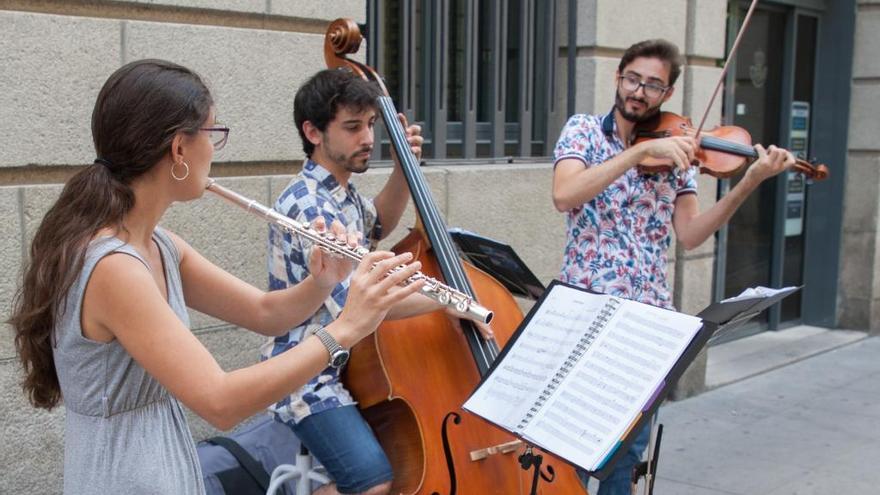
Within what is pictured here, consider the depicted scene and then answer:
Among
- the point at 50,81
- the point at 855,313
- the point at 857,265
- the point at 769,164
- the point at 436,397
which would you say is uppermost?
the point at 50,81

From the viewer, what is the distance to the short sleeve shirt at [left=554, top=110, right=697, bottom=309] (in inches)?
130

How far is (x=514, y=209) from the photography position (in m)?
5.27

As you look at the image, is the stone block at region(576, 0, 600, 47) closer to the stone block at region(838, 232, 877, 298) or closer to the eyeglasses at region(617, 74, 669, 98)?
the eyeglasses at region(617, 74, 669, 98)

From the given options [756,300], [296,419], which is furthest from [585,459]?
[296,419]

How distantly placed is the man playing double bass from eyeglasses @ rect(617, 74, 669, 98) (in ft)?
2.44

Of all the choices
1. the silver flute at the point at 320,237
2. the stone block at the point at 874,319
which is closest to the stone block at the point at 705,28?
the stone block at the point at 874,319

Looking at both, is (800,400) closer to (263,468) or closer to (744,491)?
(744,491)

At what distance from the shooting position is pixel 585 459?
6.70ft

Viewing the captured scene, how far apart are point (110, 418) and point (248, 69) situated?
7.56 ft

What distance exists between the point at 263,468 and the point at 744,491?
2386 millimetres

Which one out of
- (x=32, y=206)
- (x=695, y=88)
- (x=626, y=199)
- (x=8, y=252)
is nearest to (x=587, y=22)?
(x=695, y=88)

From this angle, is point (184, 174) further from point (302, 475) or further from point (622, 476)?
point (622, 476)

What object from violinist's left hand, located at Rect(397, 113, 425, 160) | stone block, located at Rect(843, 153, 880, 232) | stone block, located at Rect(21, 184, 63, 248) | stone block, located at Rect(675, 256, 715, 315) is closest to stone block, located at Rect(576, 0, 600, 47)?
stone block, located at Rect(675, 256, 715, 315)

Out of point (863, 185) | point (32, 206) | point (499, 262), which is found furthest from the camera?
point (863, 185)
